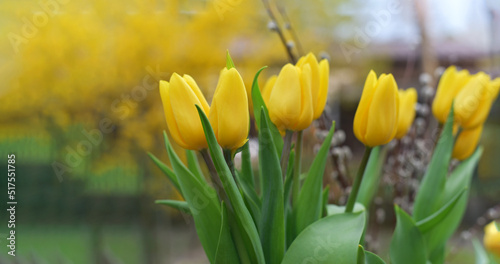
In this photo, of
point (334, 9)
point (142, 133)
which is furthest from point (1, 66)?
point (334, 9)

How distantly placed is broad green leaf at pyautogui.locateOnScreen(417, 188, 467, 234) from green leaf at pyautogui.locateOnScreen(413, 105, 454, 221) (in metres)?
0.05

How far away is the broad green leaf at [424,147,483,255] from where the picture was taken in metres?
0.42

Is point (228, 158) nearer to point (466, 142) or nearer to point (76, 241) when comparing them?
point (466, 142)

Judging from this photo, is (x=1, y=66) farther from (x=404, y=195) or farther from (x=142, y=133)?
(x=404, y=195)

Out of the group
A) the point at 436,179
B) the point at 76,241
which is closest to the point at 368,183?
the point at 436,179

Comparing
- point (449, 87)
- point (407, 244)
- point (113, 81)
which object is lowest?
point (407, 244)

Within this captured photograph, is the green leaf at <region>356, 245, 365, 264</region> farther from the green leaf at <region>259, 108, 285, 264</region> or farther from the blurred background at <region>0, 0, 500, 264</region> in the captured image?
the blurred background at <region>0, 0, 500, 264</region>

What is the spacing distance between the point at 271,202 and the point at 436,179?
0.58 ft

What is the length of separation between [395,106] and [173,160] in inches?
6.2

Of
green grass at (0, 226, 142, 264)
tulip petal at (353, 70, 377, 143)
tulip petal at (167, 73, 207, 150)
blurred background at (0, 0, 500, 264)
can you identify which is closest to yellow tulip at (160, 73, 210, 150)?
tulip petal at (167, 73, 207, 150)

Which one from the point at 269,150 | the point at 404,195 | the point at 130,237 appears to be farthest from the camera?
the point at 130,237

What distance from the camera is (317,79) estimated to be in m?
0.34

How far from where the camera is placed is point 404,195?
59 cm

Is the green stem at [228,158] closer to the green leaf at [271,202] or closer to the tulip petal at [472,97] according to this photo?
the green leaf at [271,202]
